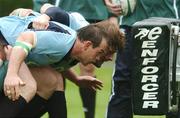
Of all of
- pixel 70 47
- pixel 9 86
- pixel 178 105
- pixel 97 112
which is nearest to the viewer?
pixel 9 86

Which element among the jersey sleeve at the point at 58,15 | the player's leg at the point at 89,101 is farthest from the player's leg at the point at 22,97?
the player's leg at the point at 89,101

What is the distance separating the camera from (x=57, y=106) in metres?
6.97

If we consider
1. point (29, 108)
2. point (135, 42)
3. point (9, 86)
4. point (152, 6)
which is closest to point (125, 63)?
point (152, 6)

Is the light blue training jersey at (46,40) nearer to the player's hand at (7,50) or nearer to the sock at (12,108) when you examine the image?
the player's hand at (7,50)

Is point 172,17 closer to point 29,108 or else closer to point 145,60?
point 145,60

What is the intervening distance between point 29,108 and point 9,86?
0.71m

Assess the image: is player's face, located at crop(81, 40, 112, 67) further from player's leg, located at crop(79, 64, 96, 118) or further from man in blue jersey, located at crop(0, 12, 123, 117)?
player's leg, located at crop(79, 64, 96, 118)

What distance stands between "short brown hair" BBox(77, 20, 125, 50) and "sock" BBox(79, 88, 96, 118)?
2047mm

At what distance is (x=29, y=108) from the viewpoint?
6.83 metres

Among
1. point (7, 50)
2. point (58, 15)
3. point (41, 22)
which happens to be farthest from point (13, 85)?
point (58, 15)

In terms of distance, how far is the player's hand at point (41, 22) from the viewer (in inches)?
262

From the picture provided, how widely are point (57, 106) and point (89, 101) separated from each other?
1.75 m

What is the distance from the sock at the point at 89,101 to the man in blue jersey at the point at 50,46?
1936mm

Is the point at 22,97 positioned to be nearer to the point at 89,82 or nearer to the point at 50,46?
the point at 50,46
